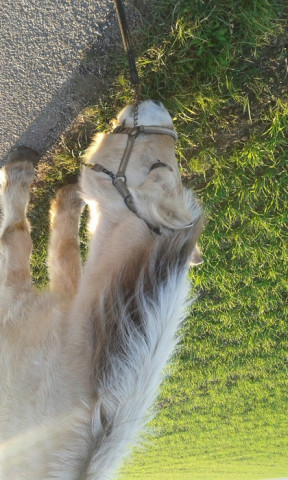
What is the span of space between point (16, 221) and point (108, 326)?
1.55m

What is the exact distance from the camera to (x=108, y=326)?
8.59 ft

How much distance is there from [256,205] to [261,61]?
140 cm

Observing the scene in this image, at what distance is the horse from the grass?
3.12ft

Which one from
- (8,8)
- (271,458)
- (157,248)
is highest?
(8,8)

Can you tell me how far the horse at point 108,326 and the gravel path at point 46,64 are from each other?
3.33ft

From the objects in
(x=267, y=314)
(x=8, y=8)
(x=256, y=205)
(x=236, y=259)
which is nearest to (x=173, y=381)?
(x=267, y=314)

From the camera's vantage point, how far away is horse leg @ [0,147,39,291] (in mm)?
3395

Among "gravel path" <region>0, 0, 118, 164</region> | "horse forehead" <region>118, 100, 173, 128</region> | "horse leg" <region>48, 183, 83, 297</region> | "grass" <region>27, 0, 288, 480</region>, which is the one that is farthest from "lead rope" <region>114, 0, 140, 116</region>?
"horse leg" <region>48, 183, 83, 297</region>

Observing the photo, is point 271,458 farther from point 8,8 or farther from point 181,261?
point 8,8

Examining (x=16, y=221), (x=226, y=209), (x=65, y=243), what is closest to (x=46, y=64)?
(x=16, y=221)

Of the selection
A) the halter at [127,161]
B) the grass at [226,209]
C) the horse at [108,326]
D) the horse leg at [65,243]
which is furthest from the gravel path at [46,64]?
the halter at [127,161]

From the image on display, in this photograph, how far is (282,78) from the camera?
384 centimetres

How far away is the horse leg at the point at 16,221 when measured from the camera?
11.1 ft

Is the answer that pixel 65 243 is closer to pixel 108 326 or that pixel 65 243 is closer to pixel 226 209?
pixel 108 326
